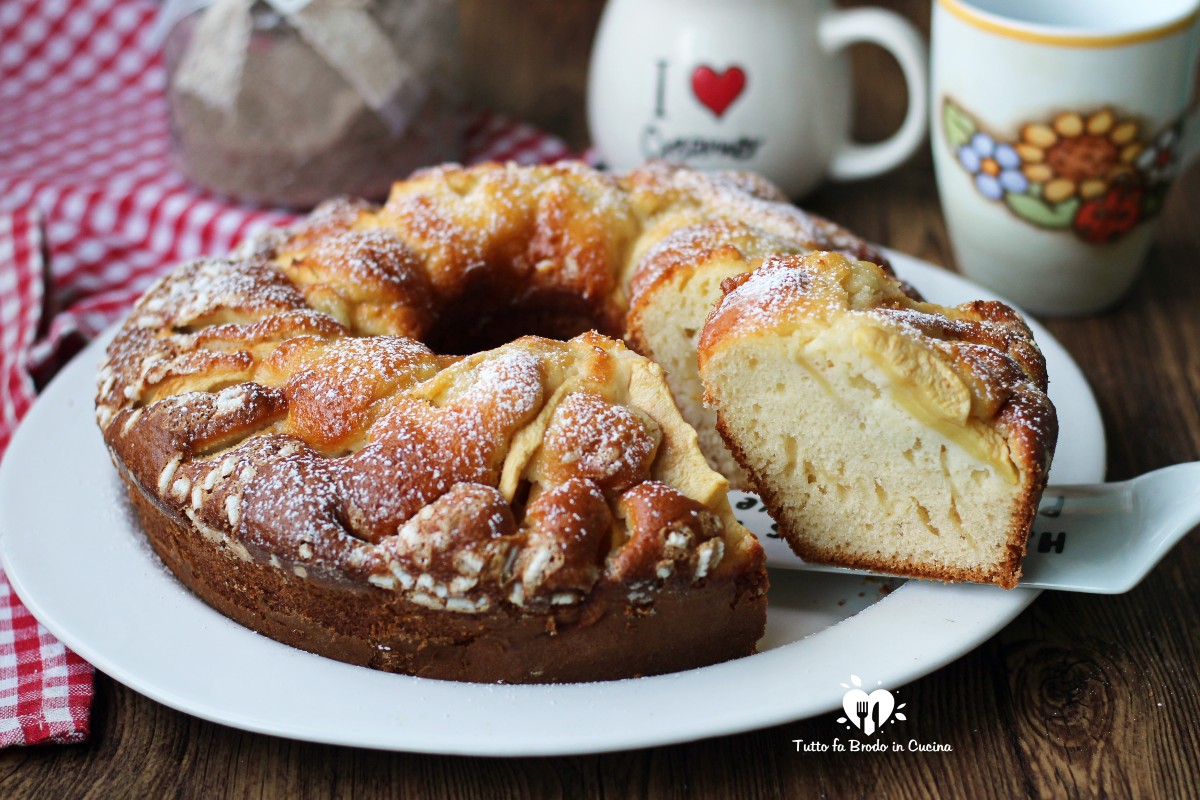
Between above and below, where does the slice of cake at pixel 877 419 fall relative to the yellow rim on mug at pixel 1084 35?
below

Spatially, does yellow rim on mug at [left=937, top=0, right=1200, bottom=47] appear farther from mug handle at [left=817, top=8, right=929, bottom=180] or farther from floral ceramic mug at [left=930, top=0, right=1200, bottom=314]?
mug handle at [left=817, top=8, right=929, bottom=180]

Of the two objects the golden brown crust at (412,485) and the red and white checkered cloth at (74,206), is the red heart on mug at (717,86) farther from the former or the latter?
the golden brown crust at (412,485)

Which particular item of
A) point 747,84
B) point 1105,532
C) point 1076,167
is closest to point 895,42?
point 747,84

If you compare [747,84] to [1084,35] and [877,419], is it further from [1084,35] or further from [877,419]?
[877,419]

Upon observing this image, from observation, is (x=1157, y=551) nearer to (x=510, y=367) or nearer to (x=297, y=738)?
(x=510, y=367)

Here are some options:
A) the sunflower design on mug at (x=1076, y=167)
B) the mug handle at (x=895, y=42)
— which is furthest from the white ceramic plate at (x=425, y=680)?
the mug handle at (x=895, y=42)
